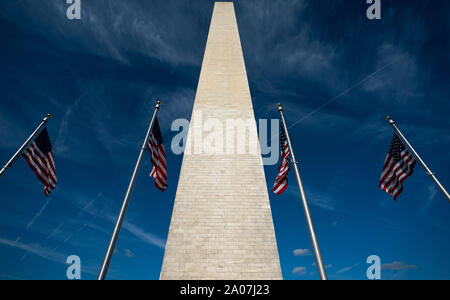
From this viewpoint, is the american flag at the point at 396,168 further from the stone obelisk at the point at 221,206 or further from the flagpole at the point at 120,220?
the flagpole at the point at 120,220

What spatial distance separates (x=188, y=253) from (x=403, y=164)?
9.83 m

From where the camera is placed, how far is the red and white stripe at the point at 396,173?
878cm

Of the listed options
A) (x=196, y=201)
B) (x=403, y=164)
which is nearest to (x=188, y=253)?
(x=196, y=201)

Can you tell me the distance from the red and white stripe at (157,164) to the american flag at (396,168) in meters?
8.75

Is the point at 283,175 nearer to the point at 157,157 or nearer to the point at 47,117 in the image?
the point at 157,157

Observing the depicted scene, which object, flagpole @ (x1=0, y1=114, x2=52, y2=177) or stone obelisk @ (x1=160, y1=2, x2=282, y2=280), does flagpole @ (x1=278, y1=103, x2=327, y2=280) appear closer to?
stone obelisk @ (x1=160, y1=2, x2=282, y2=280)

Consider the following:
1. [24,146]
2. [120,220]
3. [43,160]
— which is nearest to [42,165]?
[43,160]

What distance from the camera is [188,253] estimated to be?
10.4 metres

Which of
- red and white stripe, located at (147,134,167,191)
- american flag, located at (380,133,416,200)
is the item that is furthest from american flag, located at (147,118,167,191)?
american flag, located at (380,133,416,200)

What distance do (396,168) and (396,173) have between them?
0.70 ft

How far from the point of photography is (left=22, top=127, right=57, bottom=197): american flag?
300 inches

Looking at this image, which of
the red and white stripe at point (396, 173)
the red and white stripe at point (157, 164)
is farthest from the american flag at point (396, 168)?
the red and white stripe at point (157, 164)
